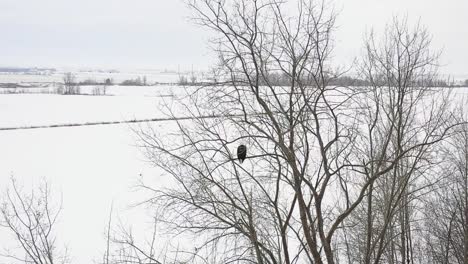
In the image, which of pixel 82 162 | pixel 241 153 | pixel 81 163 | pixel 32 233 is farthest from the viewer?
pixel 82 162

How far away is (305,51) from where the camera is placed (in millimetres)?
7461

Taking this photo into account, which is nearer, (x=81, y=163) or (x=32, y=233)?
(x=32, y=233)

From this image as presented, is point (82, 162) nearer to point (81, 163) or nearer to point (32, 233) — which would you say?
point (81, 163)

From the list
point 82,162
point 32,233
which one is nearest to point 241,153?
point 32,233

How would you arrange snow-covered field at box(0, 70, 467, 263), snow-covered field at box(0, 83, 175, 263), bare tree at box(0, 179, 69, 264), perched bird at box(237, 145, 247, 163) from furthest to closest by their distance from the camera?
snow-covered field at box(0, 83, 175, 263)
snow-covered field at box(0, 70, 467, 263)
bare tree at box(0, 179, 69, 264)
perched bird at box(237, 145, 247, 163)

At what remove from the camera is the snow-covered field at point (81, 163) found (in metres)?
20.5

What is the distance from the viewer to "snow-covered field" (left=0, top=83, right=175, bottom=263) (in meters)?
20.5

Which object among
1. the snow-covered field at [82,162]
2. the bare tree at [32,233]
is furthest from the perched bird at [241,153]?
the bare tree at [32,233]

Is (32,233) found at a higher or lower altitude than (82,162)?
higher

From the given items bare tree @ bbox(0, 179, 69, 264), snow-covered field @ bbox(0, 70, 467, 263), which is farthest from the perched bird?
bare tree @ bbox(0, 179, 69, 264)

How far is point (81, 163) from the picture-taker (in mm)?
32969

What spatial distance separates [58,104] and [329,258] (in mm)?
62340

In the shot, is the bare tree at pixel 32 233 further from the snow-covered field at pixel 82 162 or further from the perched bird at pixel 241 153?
the perched bird at pixel 241 153

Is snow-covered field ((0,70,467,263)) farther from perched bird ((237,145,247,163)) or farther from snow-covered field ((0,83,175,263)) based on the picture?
perched bird ((237,145,247,163))
